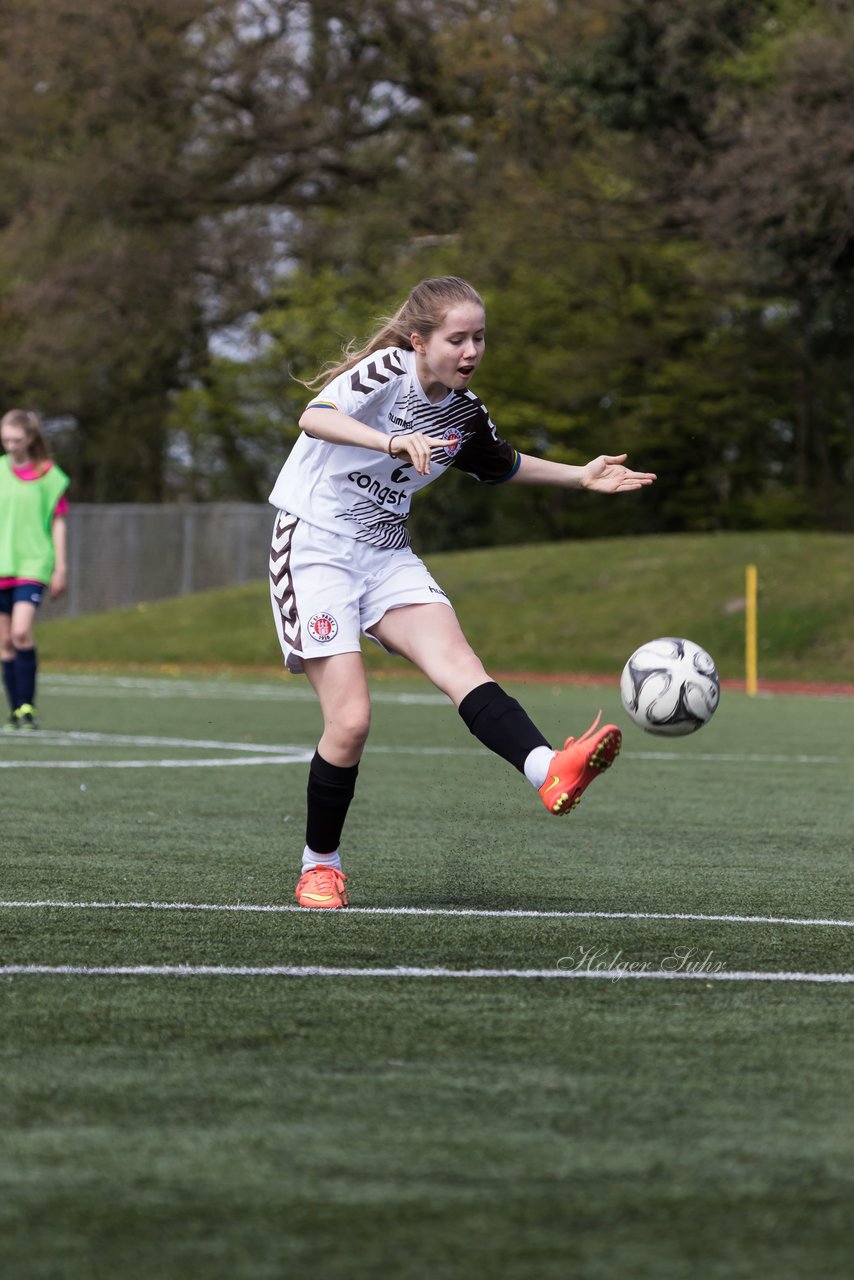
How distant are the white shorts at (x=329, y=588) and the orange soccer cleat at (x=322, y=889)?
617 millimetres

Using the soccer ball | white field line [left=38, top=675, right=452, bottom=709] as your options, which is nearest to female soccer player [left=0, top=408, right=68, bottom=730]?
white field line [left=38, top=675, right=452, bottom=709]

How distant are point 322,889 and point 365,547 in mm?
1041

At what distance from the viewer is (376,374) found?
555 cm

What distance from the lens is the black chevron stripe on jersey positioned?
5531mm

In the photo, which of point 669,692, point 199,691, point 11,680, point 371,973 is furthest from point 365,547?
point 199,691

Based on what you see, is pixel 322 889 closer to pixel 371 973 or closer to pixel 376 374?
pixel 371 973

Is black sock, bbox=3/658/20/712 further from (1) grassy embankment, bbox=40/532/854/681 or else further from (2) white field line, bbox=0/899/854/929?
(1) grassy embankment, bbox=40/532/854/681

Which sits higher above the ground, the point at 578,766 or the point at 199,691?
the point at 578,766

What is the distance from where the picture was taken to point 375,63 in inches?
1465

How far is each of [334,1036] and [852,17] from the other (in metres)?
24.9

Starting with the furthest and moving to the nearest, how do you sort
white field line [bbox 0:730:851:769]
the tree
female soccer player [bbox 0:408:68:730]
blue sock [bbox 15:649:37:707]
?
the tree, blue sock [bbox 15:649:37:707], female soccer player [bbox 0:408:68:730], white field line [bbox 0:730:851:769]

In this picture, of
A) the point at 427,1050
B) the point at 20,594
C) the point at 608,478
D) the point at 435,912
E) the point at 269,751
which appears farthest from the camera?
the point at 20,594

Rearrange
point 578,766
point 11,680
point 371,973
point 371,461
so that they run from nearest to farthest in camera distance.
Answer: point 371,973 < point 578,766 < point 371,461 < point 11,680

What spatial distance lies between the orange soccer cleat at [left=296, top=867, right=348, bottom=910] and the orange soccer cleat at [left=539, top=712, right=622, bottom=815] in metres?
0.79
